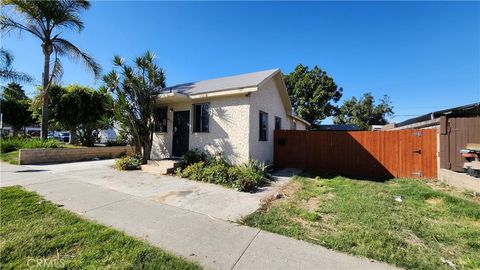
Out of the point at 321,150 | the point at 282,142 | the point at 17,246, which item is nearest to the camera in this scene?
the point at 17,246

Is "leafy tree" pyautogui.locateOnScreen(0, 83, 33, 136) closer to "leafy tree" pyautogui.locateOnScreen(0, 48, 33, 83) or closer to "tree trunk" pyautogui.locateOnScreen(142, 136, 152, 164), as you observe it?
"leafy tree" pyautogui.locateOnScreen(0, 48, 33, 83)

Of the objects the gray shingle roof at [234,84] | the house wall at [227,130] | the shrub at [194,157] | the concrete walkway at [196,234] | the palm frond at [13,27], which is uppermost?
the palm frond at [13,27]

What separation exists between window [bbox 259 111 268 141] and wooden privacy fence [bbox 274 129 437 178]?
112 cm

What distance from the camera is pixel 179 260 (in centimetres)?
272

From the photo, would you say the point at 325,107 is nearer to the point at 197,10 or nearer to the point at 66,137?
the point at 197,10

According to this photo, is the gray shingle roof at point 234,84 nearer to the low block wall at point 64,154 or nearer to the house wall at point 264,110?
the house wall at point 264,110

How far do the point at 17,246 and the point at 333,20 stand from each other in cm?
1252

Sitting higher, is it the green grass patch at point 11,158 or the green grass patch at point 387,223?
the green grass patch at point 11,158

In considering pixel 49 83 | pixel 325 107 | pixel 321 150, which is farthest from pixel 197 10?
pixel 325 107

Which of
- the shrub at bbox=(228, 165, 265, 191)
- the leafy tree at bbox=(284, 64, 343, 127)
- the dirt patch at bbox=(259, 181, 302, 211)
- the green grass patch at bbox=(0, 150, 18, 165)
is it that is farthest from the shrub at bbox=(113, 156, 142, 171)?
the leafy tree at bbox=(284, 64, 343, 127)

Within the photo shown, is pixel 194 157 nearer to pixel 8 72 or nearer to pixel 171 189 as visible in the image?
pixel 171 189

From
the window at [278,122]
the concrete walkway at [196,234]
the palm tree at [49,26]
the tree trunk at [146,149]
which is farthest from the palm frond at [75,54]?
the window at [278,122]

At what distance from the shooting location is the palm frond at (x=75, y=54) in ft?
40.0
